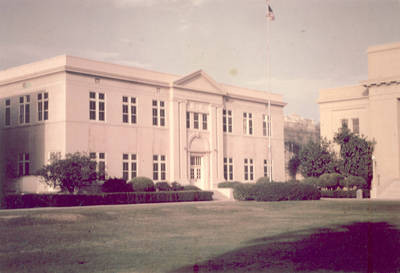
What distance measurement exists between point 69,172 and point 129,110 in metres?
9.96

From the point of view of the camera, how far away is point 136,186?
37.0 metres

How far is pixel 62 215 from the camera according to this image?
2000 centimetres

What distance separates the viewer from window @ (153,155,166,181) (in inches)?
1677

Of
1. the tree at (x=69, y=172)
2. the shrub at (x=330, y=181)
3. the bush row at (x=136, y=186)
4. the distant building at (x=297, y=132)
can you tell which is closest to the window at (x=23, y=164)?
the tree at (x=69, y=172)

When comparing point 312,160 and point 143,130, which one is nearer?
point 143,130

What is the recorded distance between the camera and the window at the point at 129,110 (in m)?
40.9

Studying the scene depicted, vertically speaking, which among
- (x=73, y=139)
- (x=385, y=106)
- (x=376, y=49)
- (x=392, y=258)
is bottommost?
(x=392, y=258)

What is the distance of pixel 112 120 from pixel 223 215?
64.6 feet

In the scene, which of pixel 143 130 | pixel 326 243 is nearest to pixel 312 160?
pixel 143 130

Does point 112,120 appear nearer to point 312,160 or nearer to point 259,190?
point 259,190

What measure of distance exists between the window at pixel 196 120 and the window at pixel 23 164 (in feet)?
45.2

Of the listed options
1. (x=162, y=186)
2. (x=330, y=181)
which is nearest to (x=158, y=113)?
(x=162, y=186)

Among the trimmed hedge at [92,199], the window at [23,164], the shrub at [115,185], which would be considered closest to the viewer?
the trimmed hedge at [92,199]

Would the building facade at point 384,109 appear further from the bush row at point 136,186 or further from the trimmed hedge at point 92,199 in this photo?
the trimmed hedge at point 92,199
